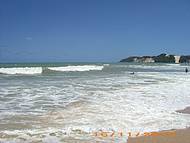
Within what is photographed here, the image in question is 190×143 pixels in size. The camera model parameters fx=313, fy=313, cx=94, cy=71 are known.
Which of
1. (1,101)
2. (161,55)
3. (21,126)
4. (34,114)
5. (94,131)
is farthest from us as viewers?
A: (161,55)

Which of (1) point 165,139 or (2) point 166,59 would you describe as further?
(2) point 166,59

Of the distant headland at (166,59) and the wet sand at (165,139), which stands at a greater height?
the distant headland at (166,59)

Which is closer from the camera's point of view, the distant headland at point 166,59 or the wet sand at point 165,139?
the wet sand at point 165,139

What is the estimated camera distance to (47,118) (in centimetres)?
941

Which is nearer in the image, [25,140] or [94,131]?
[25,140]

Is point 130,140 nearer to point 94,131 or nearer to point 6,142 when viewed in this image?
point 94,131

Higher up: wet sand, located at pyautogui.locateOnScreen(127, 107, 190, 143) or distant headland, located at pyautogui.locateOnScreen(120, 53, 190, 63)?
distant headland, located at pyautogui.locateOnScreen(120, 53, 190, 63)

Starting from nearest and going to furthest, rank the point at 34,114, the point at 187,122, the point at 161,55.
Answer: the point at 187,122, the point at 34,114, the point at 161,55

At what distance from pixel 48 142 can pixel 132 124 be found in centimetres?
→ 280

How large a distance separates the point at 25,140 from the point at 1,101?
657cm

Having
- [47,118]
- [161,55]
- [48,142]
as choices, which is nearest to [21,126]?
[47,118]

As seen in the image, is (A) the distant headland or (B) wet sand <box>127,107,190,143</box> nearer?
(B) wet sand <box>127,107,190,143</box>

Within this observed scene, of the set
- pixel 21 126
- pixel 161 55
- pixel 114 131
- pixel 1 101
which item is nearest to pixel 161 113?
pixel 114 131

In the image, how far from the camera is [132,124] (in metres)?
8.68
